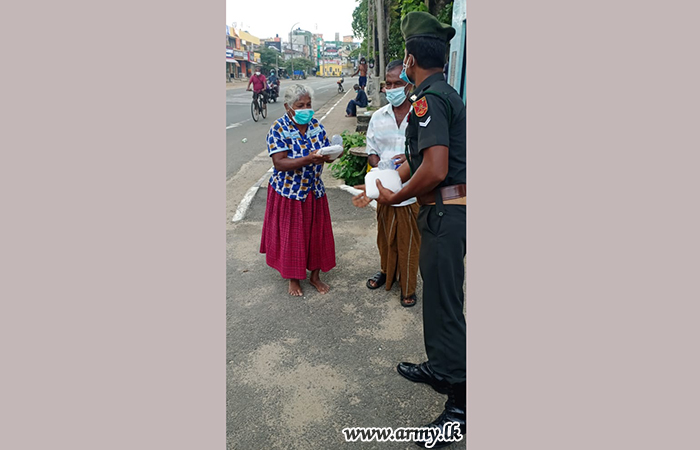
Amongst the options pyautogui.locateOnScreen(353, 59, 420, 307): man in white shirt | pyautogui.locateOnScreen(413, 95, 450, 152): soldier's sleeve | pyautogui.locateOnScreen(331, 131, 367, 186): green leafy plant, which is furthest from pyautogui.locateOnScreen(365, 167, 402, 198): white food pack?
pyautogui.locateOnScreen(331, 131, 367, 186): green leafy plant

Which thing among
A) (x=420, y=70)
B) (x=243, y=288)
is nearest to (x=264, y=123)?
(x=243, y=288)

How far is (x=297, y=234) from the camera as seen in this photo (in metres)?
3.28

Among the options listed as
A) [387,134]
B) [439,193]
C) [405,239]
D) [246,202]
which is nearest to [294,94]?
[387,134]

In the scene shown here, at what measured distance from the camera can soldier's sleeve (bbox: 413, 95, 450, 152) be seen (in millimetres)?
1744

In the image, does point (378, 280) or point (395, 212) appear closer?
point (395, 212)

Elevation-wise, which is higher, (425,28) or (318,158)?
(425,28)

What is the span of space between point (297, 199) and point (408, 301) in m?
1.13

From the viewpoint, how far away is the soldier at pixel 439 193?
1.78 metres

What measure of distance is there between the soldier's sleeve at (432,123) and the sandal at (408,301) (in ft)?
5.51

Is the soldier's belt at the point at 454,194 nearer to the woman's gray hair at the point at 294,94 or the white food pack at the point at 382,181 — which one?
the white food pack at the point at 382,181

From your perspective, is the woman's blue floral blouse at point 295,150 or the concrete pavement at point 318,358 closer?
the concrete pavement at point 318,358

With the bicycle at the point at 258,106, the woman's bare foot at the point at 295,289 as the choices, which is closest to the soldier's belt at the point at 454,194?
the woman's bare foot at the point at 295,289

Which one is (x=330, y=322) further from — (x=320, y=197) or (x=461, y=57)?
(x=461, y=57)

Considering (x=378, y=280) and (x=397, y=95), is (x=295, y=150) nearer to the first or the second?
(x=397, y=95)
